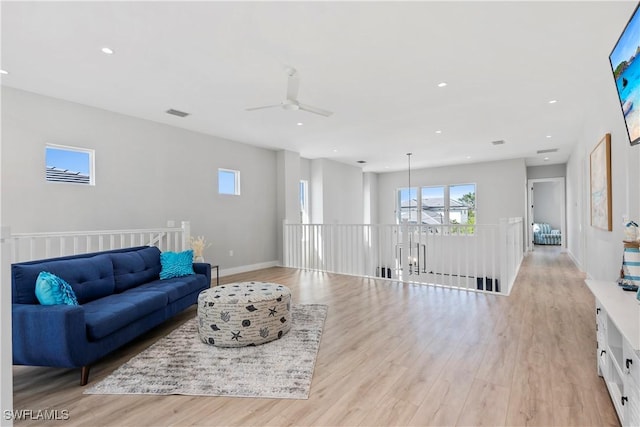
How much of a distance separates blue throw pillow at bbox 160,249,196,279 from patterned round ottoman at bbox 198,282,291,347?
109 centimetres

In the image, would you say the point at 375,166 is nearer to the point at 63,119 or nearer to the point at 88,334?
the point at 63,119

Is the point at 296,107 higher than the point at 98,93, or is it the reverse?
the point at 98,93

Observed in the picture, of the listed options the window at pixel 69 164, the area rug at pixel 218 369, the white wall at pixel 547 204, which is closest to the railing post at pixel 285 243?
the window at pixel 69 164

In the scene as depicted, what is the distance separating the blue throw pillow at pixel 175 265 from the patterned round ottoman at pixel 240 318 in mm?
1091

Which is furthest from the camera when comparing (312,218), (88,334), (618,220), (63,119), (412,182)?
(412,182)

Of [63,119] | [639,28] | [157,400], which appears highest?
[63,119]

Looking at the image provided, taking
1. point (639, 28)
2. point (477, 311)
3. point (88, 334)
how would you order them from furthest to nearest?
point (477, 311)
point (88, 334)
point (639, 28)

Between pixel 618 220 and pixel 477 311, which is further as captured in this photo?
pixel 477 311

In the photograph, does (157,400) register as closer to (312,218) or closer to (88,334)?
(88,334)

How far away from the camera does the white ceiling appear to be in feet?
7.92

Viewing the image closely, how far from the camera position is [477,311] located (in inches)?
149

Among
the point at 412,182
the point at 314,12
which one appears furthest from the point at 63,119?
the point at 412,182

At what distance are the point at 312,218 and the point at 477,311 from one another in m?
5.31

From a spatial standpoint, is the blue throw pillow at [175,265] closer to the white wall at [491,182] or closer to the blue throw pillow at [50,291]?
the blue throw pillow at [50,291]
